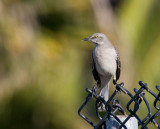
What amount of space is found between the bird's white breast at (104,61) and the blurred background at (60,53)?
1.51m

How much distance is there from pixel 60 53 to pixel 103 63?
1.99 meters

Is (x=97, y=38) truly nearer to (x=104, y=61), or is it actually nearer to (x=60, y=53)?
(x=104, y=61)

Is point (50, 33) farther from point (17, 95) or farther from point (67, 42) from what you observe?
point (17, 95)

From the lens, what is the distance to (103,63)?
524 cm

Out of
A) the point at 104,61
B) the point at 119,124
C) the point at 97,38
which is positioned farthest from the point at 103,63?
the point at 119,124

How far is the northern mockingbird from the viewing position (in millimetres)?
5250

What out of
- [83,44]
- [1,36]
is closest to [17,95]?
[1,36]

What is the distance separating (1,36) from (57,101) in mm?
1574

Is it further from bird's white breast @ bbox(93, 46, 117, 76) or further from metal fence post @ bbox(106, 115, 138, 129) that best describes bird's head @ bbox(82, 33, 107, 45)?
metal fence post @ bbox(106, 115, 138, 129)

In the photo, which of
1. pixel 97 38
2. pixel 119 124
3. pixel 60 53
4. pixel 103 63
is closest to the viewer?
pixel 119 124

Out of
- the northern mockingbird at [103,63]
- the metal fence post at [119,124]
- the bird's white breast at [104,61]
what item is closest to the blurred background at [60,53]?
the northern mockingbird at [103,63]

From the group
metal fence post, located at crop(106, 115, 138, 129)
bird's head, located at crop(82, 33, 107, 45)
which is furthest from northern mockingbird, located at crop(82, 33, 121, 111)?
metal fence post, located at crop(106, 115, 138, 129)

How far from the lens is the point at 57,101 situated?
6645 mm

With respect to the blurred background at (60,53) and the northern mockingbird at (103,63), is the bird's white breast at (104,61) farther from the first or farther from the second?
the blurred background at (60,53)
